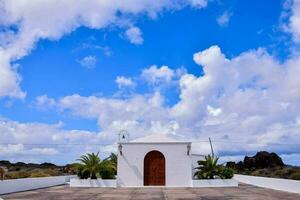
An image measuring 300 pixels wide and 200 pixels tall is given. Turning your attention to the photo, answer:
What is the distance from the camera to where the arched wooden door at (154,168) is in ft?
96.4

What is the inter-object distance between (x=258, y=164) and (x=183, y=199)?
48.3 meters

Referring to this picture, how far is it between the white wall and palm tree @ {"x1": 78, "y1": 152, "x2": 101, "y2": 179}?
1.52 metres

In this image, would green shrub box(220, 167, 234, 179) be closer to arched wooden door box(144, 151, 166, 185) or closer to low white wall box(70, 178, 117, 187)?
arched wooden door box(144, 151, 166, 185)

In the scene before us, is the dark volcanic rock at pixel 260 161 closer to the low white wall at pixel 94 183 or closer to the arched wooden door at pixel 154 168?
the arched wooden door at pixel 154 168

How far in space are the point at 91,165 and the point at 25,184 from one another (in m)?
4.79

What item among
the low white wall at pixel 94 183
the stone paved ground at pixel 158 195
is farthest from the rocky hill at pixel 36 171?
the stone paved ground at pixel 158 195

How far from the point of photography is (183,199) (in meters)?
18.0

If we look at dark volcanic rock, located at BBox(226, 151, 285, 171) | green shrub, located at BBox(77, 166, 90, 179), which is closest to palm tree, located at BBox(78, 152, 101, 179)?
green shrub, located at BBox(77, 166, 90, 179)

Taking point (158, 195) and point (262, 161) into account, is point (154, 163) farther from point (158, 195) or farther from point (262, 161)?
point (262, 161)

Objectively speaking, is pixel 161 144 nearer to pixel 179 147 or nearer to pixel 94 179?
pixel 179 147

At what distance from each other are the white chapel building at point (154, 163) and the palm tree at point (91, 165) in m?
1.51

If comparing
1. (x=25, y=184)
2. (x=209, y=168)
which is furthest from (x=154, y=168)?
(x=25, y=184)

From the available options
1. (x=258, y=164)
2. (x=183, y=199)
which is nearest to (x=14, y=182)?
(x=183, y=199)

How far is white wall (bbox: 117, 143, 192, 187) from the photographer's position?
2909 cm
